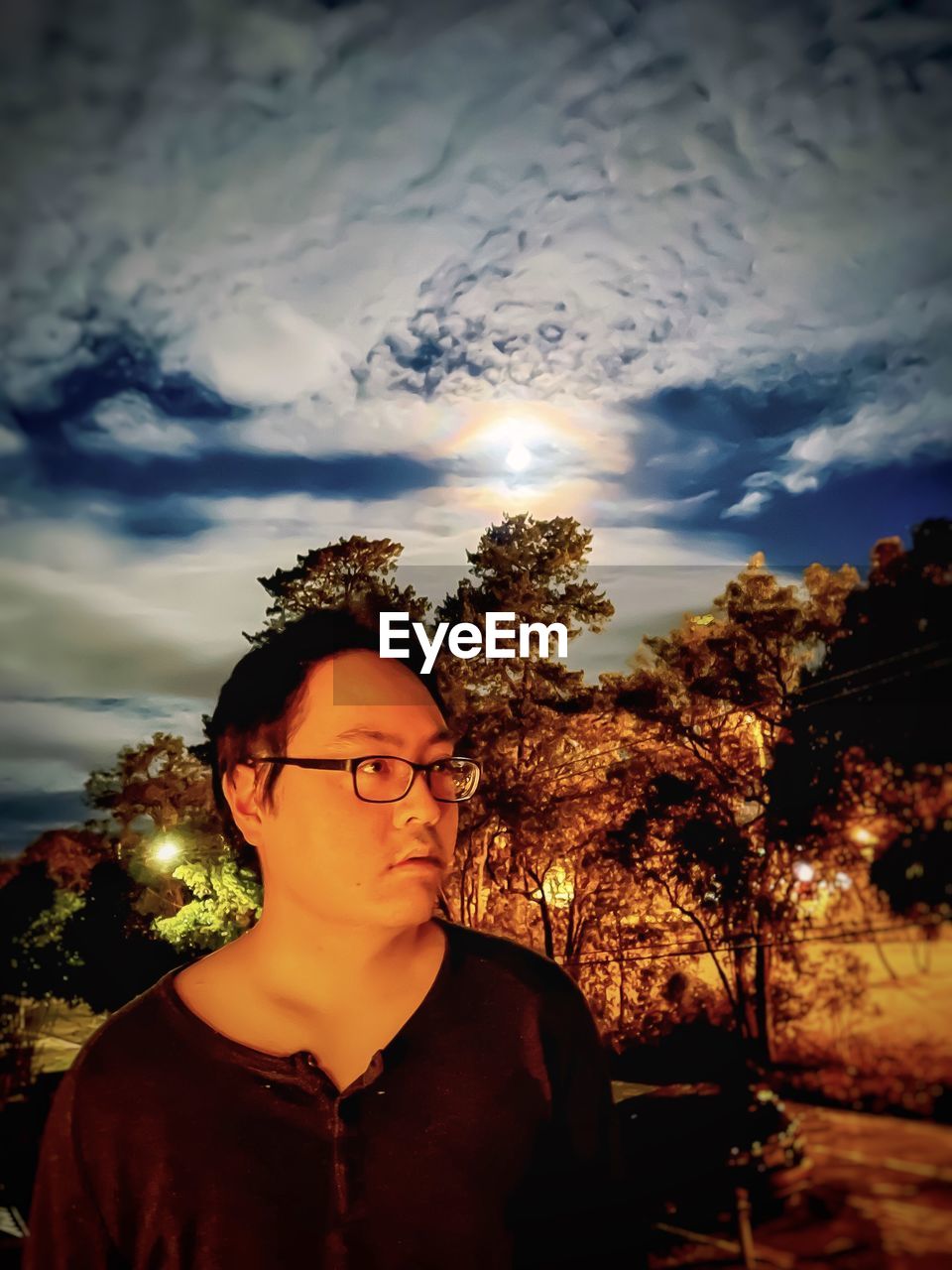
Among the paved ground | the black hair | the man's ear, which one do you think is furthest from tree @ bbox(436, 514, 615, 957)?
the paved ground

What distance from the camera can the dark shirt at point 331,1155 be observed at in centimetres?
219

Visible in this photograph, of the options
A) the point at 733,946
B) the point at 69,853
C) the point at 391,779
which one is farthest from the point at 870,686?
the point at 69,853

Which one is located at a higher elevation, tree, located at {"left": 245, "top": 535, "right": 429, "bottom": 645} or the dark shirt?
tree, located at {"left": 245, "top": 535, "right": 429, "bottom": 645}

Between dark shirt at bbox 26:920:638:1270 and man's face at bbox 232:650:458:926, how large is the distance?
0.38 metres

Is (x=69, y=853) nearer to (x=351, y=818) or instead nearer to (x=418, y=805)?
(x=351, y=818)

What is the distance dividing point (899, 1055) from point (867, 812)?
2.26 feet

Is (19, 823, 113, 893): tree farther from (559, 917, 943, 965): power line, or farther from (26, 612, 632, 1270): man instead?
(559, 917, 943, 965): power line

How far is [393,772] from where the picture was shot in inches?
96.9

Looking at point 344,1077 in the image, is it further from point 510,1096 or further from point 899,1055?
point 899,1055

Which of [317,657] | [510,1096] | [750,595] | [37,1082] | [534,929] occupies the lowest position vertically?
[37,1082]

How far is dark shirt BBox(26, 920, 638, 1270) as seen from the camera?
Result: 2189mm

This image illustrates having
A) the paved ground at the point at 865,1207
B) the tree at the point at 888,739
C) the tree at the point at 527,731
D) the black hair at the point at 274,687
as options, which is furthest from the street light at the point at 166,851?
the tree at the point at 888,739

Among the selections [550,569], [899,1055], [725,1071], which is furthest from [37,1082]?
[899,1055]

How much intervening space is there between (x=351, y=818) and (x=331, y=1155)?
0.97 m
